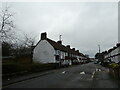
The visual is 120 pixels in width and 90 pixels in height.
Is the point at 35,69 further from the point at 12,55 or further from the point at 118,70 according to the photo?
the point at 12,55

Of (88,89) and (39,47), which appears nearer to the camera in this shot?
(88,89)

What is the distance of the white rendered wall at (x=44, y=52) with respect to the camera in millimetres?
51062

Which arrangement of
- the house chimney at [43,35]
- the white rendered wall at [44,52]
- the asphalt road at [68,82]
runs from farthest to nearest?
the house chimney at [43,35] → the white rendered wall at [44,52] → the asphalt road at [68,82]

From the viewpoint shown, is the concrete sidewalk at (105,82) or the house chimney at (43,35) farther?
the house chimney at (43,35)

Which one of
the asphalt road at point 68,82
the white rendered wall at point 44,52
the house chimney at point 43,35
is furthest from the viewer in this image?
the house chimney at point 43,35

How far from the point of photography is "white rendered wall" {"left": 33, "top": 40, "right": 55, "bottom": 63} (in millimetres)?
51062

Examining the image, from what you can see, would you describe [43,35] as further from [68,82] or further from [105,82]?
[105,82]

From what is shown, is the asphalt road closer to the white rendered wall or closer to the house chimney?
the white rendered wall

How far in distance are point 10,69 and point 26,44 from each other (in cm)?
2715

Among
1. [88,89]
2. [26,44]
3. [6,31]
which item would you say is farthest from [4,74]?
[26,44]

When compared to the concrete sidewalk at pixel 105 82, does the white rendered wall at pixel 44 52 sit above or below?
above

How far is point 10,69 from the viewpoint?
19062 millimetres

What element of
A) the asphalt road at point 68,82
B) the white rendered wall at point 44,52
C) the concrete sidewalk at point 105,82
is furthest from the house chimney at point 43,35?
the concrete sidewalk at point 105,82

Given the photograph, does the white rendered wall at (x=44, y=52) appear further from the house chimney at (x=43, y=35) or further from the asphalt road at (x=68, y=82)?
the asphalt road at (x=68, y=82)
